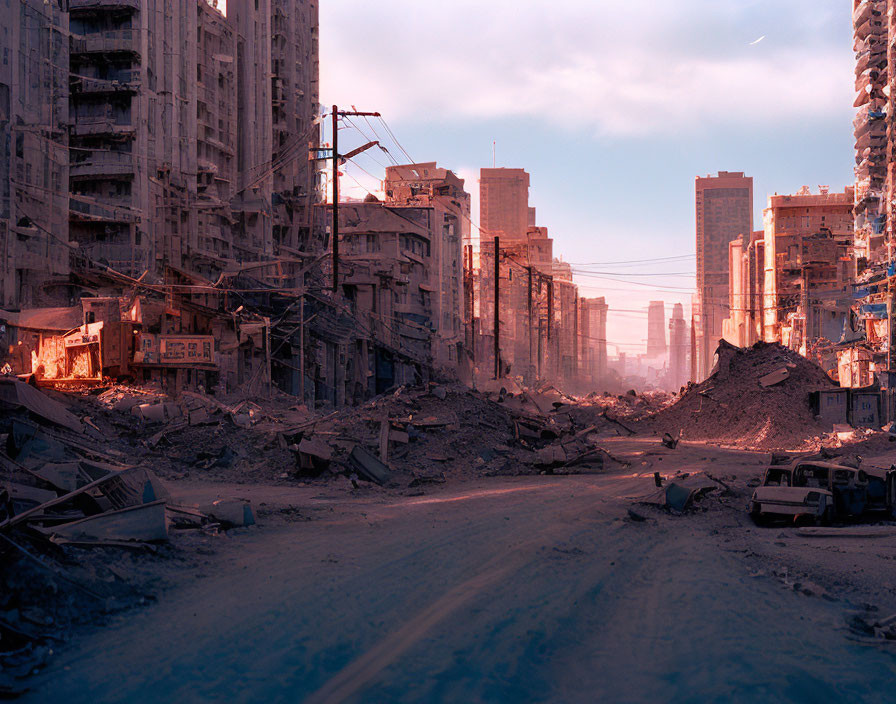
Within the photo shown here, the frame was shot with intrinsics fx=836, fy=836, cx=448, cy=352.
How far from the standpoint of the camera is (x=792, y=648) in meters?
6.61

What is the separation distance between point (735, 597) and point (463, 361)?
7175cm

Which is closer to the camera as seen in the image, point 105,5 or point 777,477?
point 777,477

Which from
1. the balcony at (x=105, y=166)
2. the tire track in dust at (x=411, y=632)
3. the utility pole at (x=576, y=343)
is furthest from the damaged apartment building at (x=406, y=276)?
the tire track in dust at (x=411, y=632)

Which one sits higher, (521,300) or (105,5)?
(105,5)

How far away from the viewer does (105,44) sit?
50125 millimetres

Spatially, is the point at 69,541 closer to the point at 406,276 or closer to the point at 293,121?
the point at 406,276

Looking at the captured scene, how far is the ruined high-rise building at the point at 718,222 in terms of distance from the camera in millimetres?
176375

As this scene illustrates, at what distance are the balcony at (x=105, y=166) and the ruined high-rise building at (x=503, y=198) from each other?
11736 cm

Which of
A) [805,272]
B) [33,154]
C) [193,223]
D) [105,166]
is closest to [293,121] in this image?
[193,223]

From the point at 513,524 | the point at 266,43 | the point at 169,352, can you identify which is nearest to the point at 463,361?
the point at 266,43

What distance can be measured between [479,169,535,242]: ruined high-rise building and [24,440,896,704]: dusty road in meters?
156

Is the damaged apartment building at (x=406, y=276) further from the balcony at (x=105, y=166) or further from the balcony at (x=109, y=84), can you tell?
the balcony at (x=109, y=84)

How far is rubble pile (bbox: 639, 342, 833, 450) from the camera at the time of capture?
97.7 feet

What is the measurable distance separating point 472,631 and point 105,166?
49170mm
